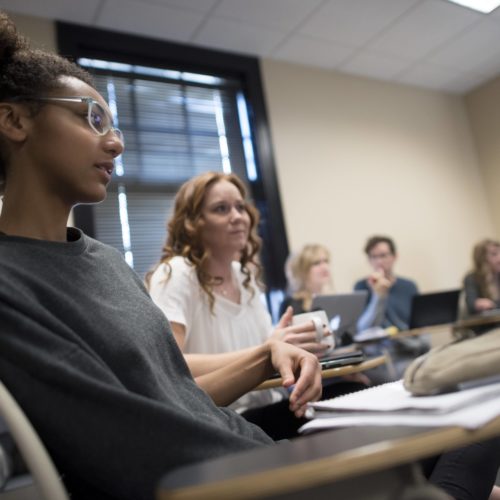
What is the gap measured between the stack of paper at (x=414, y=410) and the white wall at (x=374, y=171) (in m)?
3.02

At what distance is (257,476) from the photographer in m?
0.33

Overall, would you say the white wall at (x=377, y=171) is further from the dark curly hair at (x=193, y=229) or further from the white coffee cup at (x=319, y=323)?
the white coffee cup at (x=319, y=323)

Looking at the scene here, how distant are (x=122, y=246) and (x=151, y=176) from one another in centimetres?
55

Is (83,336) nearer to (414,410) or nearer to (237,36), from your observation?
(414,410)

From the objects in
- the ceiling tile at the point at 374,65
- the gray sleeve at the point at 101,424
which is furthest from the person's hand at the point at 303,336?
the ceiling tile at the point at 374,65

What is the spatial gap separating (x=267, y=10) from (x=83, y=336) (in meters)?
3.04

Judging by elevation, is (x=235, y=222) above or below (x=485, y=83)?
below

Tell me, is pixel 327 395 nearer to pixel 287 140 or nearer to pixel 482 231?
pixel 287 140

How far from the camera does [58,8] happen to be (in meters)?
2.85

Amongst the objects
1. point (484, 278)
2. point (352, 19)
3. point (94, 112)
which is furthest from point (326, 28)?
point (94, 112)

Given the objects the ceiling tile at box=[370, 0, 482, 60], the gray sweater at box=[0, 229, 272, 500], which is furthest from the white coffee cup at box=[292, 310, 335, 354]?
the ceiling tile at box=[370, 0, 482, 60]

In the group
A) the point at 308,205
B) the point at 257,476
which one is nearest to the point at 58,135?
the point at 257,476

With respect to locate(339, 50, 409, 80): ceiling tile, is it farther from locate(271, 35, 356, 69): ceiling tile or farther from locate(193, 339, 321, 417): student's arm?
locate(193, 339, 321, 417): student's arm

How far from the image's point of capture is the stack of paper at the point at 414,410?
16.4 inches
